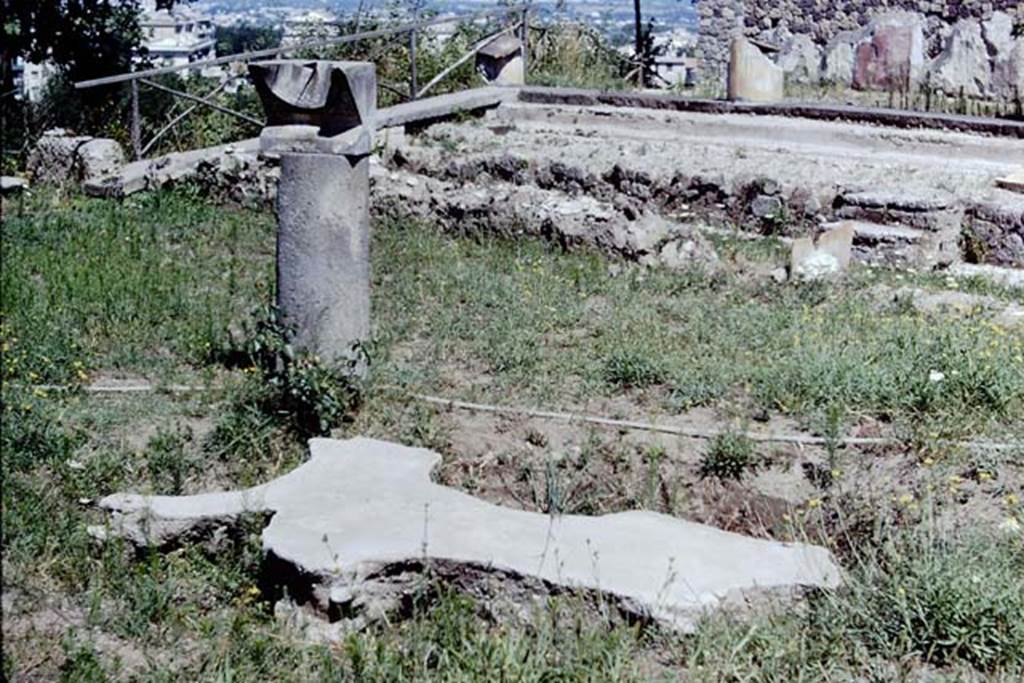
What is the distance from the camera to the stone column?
6.77m

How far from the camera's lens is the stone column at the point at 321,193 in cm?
677

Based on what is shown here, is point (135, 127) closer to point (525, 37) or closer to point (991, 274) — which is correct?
point (525, 37)

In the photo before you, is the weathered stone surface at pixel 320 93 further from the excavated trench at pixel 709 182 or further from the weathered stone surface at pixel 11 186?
the weathered stone surface at pixel 11 186

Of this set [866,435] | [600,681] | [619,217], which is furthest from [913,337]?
[600,681]

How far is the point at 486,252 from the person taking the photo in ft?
32.9

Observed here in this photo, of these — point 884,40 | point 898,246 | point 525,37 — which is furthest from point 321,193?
point 884,40

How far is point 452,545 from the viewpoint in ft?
16.3

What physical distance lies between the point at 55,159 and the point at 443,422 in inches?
277

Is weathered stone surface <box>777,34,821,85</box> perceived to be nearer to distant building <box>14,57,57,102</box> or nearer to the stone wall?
the stone wall

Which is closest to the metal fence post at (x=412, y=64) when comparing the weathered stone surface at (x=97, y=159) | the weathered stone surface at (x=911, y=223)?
the weathered stone surface at (x=97, y=159)

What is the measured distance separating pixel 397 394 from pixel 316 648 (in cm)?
249

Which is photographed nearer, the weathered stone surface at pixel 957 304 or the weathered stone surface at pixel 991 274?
the weathered stone surface at pixel 957 304

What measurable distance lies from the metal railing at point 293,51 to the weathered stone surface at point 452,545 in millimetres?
7307

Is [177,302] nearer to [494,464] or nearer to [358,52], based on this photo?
[494,464]
